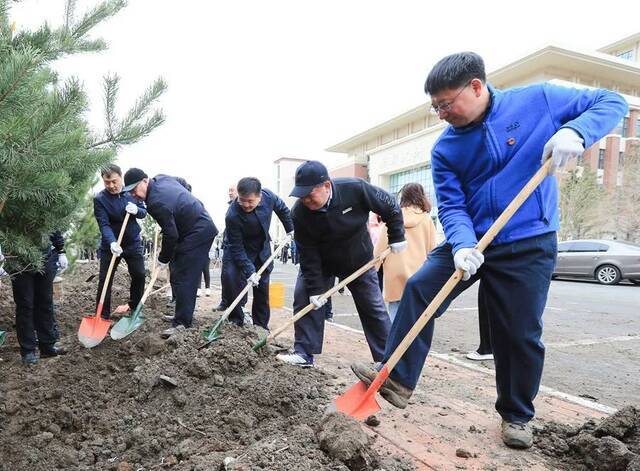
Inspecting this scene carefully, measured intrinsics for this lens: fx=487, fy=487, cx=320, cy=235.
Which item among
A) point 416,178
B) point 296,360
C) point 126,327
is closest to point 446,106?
point 296,360

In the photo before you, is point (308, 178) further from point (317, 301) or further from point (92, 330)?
point (92, 330)

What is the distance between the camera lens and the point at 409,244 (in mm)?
4648

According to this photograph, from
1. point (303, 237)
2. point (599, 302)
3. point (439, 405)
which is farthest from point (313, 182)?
point (599, 302)

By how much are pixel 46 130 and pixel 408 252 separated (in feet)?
10.6

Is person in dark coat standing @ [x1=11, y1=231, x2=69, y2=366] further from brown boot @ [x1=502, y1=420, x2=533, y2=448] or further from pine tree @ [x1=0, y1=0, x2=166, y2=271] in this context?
brown boot @ [x1=502, y1=420, x2=533, y2=448]

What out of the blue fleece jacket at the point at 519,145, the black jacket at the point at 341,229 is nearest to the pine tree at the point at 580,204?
the black jacket at the point at 341,229

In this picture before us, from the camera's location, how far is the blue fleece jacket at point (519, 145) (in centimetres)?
227

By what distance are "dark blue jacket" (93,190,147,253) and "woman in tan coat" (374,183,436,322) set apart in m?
2.68

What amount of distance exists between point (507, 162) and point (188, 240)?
3.32 m

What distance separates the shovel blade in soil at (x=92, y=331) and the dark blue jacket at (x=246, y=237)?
136 cm

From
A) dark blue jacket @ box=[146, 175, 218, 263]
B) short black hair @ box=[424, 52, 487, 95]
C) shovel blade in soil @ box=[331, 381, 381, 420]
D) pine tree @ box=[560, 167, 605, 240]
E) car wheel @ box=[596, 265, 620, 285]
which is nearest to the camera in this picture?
short black hair @ box=[424, 52, 487, 95]

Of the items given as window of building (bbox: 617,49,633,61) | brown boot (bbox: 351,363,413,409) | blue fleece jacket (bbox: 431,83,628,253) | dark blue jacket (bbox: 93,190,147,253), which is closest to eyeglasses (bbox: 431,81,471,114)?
blue fleece jacket (bbox: 431,83,628,253)

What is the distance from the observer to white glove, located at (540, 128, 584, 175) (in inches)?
79.0

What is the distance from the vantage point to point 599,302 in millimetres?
8828
